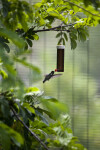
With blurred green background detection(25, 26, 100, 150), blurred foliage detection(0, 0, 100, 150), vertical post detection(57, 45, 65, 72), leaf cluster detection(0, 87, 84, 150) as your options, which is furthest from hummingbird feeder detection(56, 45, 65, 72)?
blurred green background detection(25, 26, 100, 150)

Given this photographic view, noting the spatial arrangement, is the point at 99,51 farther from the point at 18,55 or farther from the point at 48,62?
the point at 18,55

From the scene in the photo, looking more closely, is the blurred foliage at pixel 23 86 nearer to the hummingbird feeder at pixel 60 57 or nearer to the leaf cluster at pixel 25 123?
the leaf cluster at pixel 25 123

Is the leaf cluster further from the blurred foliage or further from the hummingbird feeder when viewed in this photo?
the hummingbird feeder

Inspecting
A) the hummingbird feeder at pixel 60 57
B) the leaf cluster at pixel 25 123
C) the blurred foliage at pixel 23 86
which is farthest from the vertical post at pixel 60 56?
the leaf cluster at pixel 25 123

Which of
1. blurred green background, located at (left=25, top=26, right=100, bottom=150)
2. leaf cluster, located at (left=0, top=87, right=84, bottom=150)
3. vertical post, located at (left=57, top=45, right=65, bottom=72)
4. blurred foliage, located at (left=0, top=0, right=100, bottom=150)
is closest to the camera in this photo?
blurred foliage, located at (left=0, top=0, right=100, bottom=150)

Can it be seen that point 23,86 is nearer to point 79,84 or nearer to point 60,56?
point 60,56

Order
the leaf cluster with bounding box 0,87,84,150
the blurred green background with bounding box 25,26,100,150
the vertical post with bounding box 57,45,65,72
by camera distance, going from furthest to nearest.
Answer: the blurred green background with bounding box 25,26,100,150 → the vertical post with bounding box 57,45,65,72 → the leaf cluster with bounding box 0,87,84,150

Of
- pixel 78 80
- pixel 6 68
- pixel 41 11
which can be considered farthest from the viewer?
pixel 78 80

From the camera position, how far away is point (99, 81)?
295 cm

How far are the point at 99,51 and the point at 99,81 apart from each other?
309mm

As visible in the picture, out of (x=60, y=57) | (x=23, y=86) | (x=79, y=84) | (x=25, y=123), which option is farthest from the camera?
(x=79, y=84)

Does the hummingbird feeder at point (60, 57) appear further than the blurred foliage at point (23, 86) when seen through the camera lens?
Yes

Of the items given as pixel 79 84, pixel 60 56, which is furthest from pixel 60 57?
pixel 79 84

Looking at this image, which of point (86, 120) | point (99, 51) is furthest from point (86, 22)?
point (86, 120)
